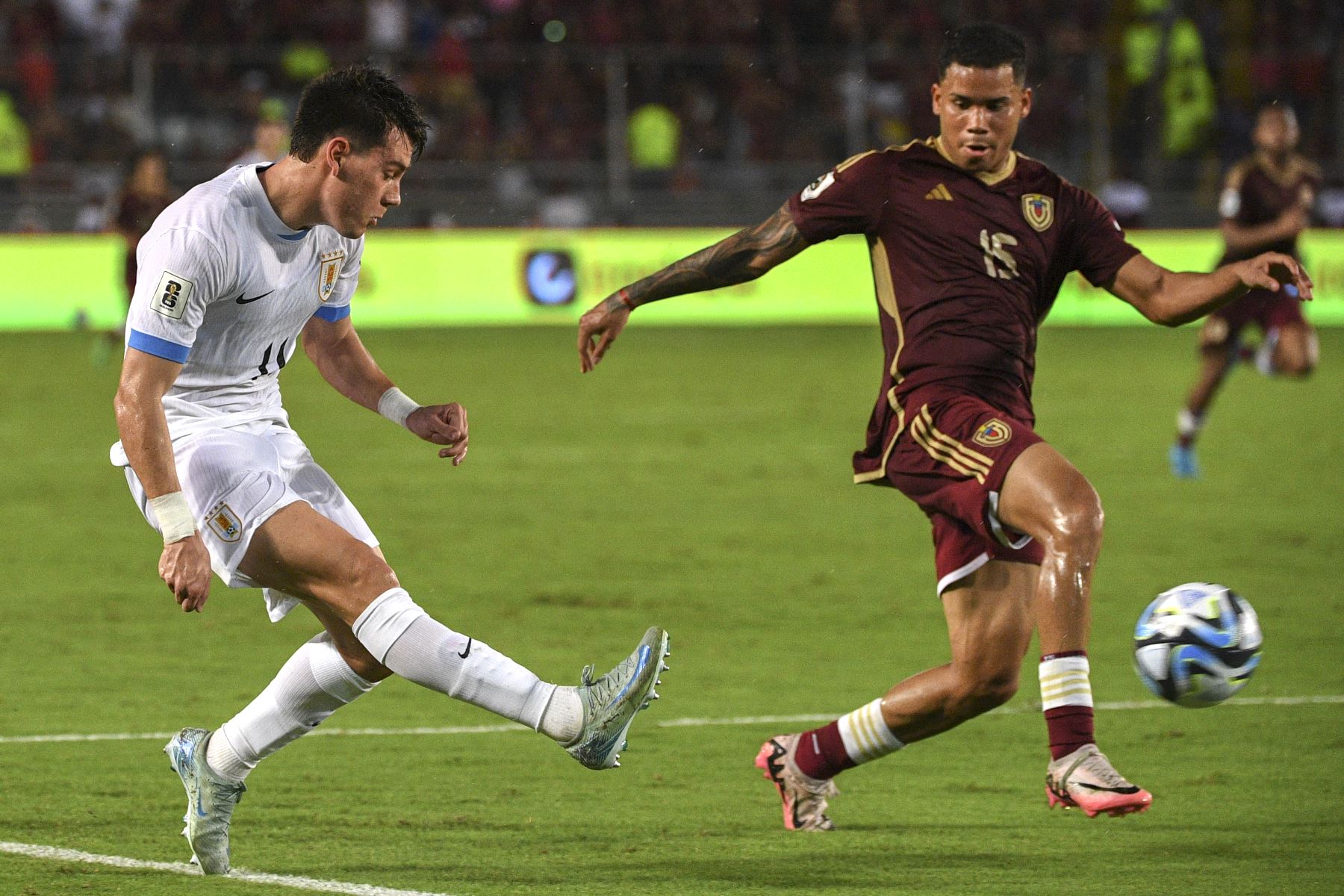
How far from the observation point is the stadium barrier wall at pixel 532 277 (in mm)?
21922

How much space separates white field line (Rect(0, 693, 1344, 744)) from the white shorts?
6.01 ft

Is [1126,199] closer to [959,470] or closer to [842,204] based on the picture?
[842,204]

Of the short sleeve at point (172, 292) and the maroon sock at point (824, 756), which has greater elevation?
the short sleeve at point (172, 292)

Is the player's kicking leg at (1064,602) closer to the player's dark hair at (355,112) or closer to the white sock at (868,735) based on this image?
the white sock at (868,735)

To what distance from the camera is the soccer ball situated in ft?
17.5

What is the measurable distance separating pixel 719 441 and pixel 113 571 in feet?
18.3

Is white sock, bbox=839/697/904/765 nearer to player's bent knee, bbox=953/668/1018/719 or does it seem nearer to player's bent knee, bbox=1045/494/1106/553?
player's bent knee, bbox=953/668/1018/719

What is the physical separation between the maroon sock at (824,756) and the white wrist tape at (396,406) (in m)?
1.42

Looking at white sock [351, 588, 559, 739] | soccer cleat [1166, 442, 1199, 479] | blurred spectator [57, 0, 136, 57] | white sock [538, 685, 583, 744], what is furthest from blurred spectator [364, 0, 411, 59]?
white sock [538, 685, 583, 744]

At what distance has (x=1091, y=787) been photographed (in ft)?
15.3

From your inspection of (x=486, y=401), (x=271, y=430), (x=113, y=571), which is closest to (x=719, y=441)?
(x=486, y=401)

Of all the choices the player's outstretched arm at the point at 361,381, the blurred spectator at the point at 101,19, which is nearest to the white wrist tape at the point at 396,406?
the player's outstretched arm at the point at 361,381

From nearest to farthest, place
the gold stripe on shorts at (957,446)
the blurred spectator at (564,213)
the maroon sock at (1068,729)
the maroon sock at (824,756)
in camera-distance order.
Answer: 1. the maroon sock at (1068,729)
2. the gold stripe on shorts at (957,446)
3. the maroon sock at (824,756)
4. the blurred spectator at (564,213)

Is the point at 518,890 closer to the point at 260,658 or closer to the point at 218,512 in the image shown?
the point at 218,512
